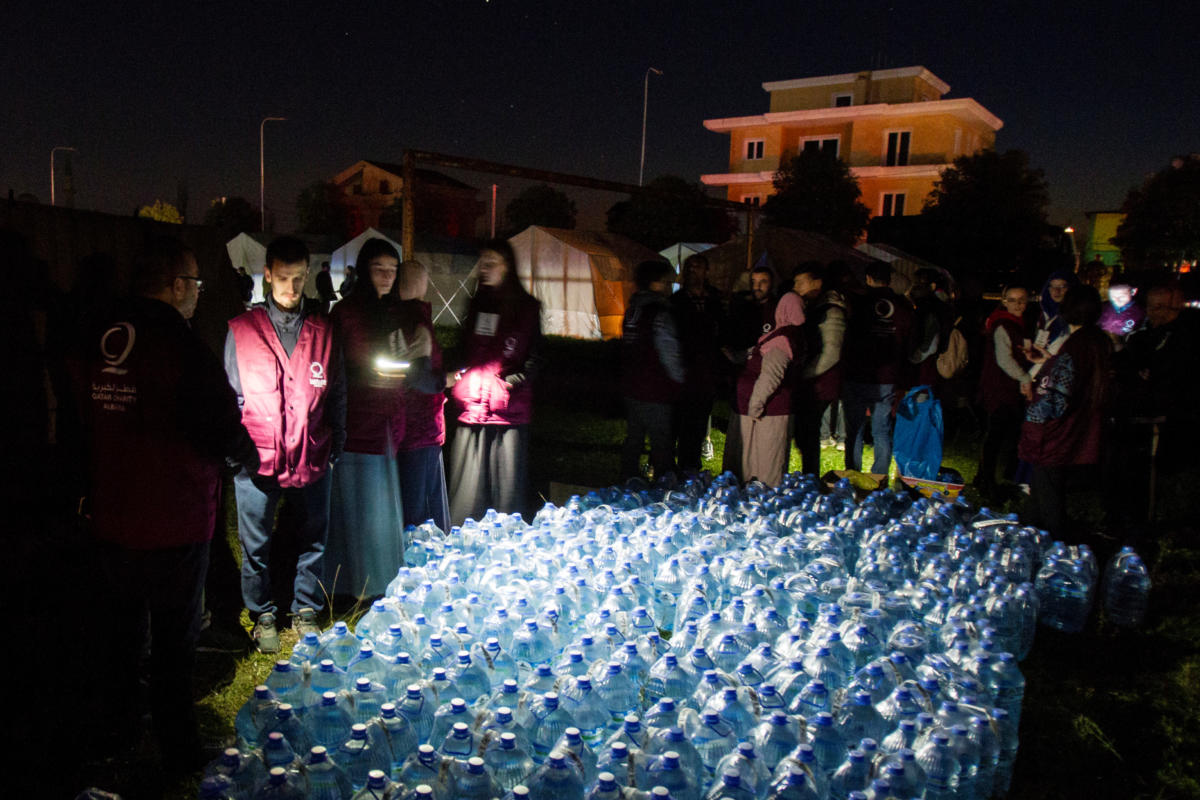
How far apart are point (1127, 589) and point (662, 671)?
3726 millimetres

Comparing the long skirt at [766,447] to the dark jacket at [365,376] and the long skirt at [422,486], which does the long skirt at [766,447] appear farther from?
the dark jacket at [365,376]

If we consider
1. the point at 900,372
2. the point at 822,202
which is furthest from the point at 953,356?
the point at 822,202

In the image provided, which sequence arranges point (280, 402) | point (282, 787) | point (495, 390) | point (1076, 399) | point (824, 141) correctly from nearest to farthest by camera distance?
point (282, 787)
point (280, 402)
point (495, 390)
point (1076, 399)
point (824, 141)

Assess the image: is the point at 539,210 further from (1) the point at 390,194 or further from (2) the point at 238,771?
(2) the point at 238,771

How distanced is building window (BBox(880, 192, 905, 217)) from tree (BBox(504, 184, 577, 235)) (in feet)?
68.4

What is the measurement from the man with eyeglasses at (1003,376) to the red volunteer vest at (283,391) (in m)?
5.87

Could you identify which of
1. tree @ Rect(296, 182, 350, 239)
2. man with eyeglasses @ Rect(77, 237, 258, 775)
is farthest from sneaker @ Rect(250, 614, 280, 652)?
tree @ Rect(296, 182, 350, 239)

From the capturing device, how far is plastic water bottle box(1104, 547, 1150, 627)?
498 cm

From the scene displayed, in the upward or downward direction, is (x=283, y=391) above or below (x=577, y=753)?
above

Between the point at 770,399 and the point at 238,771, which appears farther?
the point at 770,399

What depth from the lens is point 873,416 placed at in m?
7.36

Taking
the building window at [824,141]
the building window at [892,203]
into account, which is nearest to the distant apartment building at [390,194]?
the building window at [824,141]

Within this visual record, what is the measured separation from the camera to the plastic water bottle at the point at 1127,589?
16.4ft

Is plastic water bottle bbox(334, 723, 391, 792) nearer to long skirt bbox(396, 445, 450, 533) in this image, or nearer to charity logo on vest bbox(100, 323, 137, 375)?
charity logo on vest bbox(100, 323, 137, 375)
